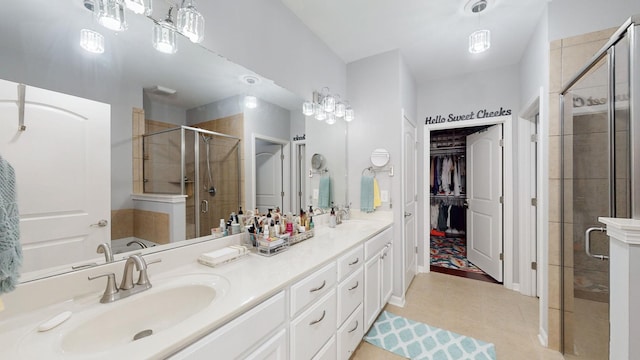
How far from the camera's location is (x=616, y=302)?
961mm

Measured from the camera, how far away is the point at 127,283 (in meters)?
0.94

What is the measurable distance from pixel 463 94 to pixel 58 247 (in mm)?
3798

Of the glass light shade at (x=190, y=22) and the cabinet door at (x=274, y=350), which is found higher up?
the glass light shade at (x=190, y=22)

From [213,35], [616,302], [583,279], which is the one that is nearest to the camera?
[616,302]

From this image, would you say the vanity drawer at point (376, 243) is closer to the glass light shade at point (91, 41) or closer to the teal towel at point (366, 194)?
the teal towel at point (366, 194)

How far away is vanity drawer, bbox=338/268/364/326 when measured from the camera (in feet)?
4.87

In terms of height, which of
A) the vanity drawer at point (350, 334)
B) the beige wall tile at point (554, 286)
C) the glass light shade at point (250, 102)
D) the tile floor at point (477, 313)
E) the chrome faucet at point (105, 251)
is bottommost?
the tile floor at point (477, 313)

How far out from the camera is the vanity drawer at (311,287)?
3.61 feet

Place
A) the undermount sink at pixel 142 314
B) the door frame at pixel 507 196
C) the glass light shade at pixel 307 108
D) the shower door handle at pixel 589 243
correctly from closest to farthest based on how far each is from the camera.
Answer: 1. the undermount sink at pixel 142 314
2. the shower door handle at pixel 589 243
3. the glass light shade at pixel 307 108
4. the door frame at pixel 507 196

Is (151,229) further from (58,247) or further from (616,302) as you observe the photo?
(616,302)

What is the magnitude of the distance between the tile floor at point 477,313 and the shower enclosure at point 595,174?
303 millimetres

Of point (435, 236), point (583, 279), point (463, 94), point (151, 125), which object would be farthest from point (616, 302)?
point (435, 236)

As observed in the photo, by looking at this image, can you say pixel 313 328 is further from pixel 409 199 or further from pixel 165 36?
pixel 409 199

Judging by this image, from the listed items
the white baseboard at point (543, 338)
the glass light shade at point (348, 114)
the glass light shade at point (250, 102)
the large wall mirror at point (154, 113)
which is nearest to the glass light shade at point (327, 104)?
the glass light shade at point (348, 114)
